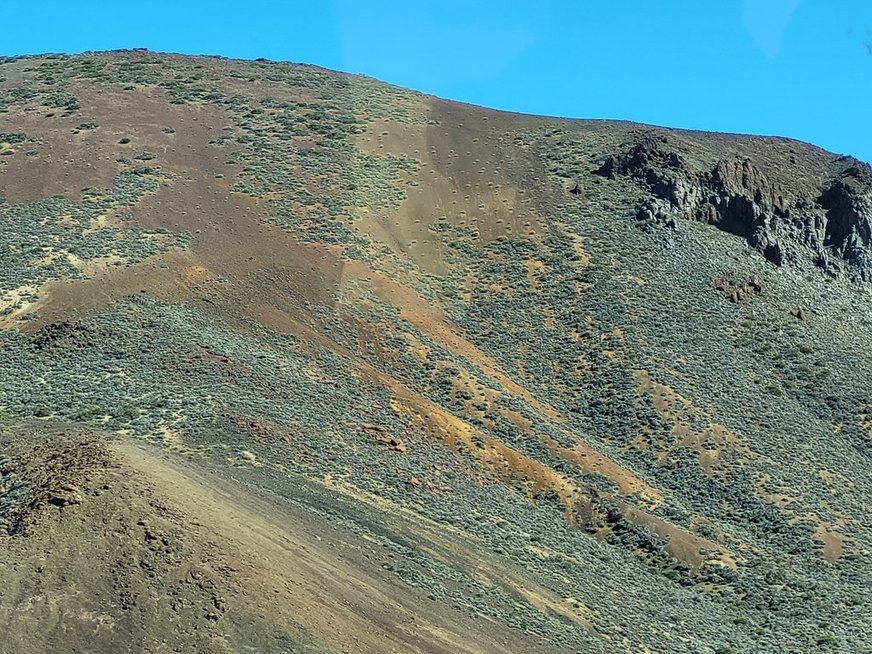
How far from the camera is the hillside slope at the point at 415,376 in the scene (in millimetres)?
24156

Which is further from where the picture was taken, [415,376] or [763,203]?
[763,203]

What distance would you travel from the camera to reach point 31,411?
3334 centimetres

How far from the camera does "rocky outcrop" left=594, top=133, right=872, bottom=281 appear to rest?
6012cm

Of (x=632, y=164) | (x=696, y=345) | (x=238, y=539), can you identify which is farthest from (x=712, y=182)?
(x=238, y=539)

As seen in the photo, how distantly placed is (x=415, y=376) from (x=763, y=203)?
26549mm

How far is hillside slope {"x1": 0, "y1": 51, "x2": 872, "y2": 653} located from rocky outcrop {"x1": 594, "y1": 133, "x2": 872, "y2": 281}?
0.20 m

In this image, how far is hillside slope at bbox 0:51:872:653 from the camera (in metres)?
24.2

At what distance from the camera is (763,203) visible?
6141 centimetres

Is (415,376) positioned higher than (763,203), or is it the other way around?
(763,203)

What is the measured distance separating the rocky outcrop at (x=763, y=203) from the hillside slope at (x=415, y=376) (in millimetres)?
203

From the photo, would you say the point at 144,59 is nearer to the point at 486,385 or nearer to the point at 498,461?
the point at 486,385

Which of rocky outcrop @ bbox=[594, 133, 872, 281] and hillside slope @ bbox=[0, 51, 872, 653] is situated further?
rocky outcrop @ bbox=[594, 133, 872, 281]

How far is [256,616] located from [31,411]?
14629mm

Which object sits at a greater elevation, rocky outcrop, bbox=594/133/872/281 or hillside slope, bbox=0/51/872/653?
rocky outcrop, bbox=594/133/872/281
